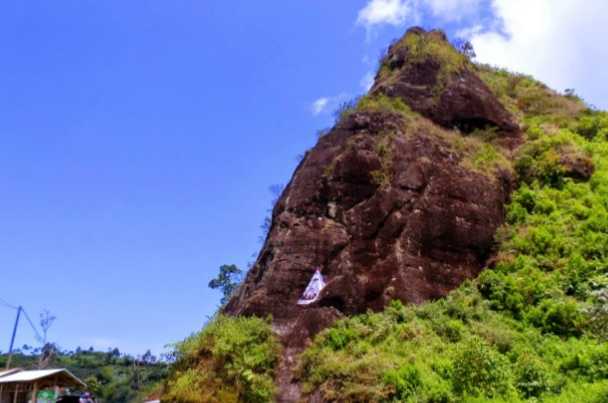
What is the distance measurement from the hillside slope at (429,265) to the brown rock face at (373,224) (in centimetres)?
4

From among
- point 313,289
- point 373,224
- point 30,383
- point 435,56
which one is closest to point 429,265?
point 373,224

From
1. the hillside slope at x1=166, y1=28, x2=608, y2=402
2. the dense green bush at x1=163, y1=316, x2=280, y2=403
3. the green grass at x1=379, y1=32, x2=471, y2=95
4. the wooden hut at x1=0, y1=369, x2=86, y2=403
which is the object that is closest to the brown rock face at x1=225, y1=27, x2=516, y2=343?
the hillside slope at x1=166, y1=28, x2=608, y2=402

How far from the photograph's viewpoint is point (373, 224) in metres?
16.0

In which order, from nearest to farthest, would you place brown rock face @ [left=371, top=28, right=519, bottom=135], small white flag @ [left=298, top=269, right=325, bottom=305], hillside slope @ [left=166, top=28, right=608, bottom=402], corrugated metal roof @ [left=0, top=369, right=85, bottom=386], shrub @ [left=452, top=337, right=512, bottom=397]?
shrub @ [left=452, top=337, right=512, bottom=397]
hillside slope @ [left=166, top=28, right=608, bottom=402]
small white flag @ [left=298, top=269, right=325, bottom=305]
corrugated metal roof @ [left=0, top=369, right=85, bottom=386]
brown rock face @ [left=371, top=28, right=519, bottom=135]

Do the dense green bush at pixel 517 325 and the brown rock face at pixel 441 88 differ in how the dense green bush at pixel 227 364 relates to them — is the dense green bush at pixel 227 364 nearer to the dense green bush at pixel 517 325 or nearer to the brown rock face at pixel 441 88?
the dense green bush at pixel 517 325

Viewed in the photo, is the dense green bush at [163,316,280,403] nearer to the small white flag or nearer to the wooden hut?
the small white flag

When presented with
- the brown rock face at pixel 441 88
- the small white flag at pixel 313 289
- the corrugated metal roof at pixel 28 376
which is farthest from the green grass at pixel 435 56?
the corrugated metal roof at pixel 28 376

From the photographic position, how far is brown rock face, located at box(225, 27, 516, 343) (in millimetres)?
14461

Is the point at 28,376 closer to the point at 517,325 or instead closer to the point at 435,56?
the point at 517,325

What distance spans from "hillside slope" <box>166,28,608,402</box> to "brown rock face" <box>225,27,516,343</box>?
45 mm

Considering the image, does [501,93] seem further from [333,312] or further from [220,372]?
[220,372]

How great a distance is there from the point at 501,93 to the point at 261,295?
57.8ft

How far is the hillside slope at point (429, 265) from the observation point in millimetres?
11055

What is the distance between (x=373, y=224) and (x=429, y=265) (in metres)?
1.94
